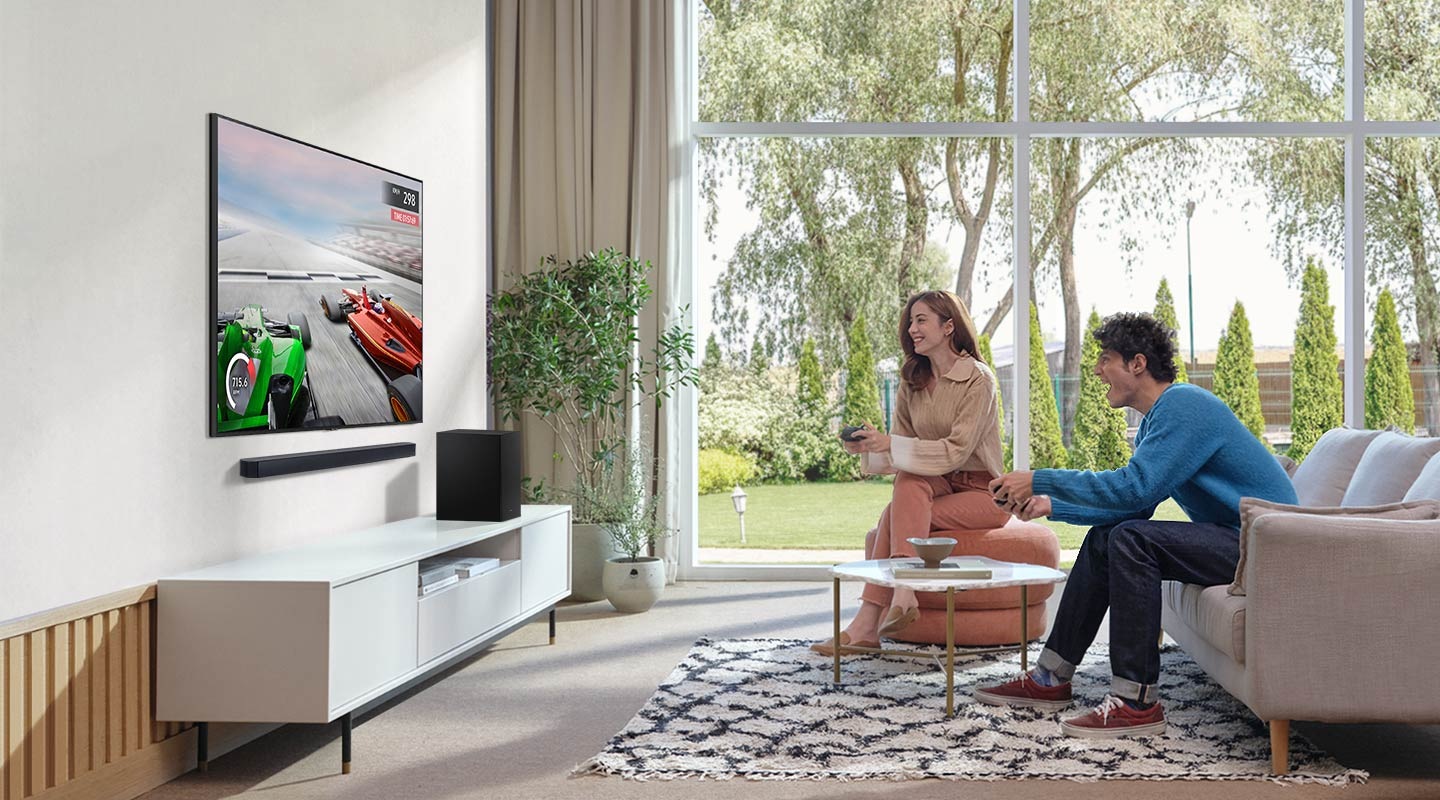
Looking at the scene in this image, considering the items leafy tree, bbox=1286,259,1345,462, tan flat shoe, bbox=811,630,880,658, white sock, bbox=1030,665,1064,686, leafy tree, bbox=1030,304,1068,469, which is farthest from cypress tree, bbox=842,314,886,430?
white sock, bbox=1030,665,1064,686

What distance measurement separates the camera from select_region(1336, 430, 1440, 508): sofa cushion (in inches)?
142

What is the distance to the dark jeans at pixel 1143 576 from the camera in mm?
3299

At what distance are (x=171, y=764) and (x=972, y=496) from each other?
2.72m

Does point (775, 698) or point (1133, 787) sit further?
point (775, 698)

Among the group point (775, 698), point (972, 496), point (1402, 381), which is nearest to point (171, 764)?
point (775, 698)

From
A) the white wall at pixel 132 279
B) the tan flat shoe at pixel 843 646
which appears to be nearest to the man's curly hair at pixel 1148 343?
the tan flat shoe at pixel 843 646

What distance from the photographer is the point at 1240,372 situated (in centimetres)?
656

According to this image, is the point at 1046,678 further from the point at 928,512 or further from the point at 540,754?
the point at 540,754

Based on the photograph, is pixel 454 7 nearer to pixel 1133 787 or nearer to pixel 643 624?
pixel 643 624

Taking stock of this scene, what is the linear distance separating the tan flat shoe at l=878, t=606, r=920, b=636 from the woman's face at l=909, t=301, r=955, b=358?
37.7 inches

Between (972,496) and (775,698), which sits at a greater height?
(972,496)

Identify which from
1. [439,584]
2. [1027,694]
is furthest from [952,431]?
[439,584]

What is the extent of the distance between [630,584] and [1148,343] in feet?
8.42

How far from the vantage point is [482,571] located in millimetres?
4074
